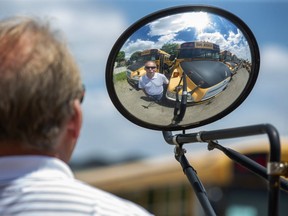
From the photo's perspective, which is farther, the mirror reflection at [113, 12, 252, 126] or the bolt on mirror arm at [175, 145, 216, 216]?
the mirror reflection at [113, 12, 252, 126]

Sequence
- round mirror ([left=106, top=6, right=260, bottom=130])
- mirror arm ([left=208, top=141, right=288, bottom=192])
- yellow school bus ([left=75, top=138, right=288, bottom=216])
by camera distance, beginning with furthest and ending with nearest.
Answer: yellow school bus ([left=75, top=138, right=288, bottom=216])
round mirror ([left=106, top=6, right=260, bottom=130])
mirror arm ([left=208, top=141, right=288, bottom=192])

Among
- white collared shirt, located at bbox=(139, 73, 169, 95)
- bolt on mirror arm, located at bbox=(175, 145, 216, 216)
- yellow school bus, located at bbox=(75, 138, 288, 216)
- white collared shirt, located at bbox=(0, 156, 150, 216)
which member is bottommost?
yellow school bus, located at bbox=(75, 138, 288, 216)

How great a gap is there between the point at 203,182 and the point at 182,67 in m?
9.72

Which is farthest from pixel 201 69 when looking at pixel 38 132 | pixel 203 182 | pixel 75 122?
pixel 203 182

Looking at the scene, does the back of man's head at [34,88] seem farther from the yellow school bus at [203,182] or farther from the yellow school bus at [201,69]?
the yellow school bus at [203,182]

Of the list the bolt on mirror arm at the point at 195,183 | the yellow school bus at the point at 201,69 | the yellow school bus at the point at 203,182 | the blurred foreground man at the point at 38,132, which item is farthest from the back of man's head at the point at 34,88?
the yellow school bus at the point at 203,182

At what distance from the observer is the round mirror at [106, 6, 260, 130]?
6.48 feet

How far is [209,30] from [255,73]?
0.57 ft

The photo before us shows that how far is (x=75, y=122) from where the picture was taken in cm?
153

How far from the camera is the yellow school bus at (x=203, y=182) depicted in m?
10.8

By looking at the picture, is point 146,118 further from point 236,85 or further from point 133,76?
point 236,85

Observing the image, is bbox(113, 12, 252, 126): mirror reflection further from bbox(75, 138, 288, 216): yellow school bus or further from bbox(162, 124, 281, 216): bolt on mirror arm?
bbox(75, 138, 288, 216): yellow school bus

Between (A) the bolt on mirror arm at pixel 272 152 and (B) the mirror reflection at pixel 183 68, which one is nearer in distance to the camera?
(A) the bolt on mirror arm at pixel 272 152

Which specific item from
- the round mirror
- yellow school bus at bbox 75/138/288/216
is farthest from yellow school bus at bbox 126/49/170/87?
yellow school bus at bbox 75/138/288/216
